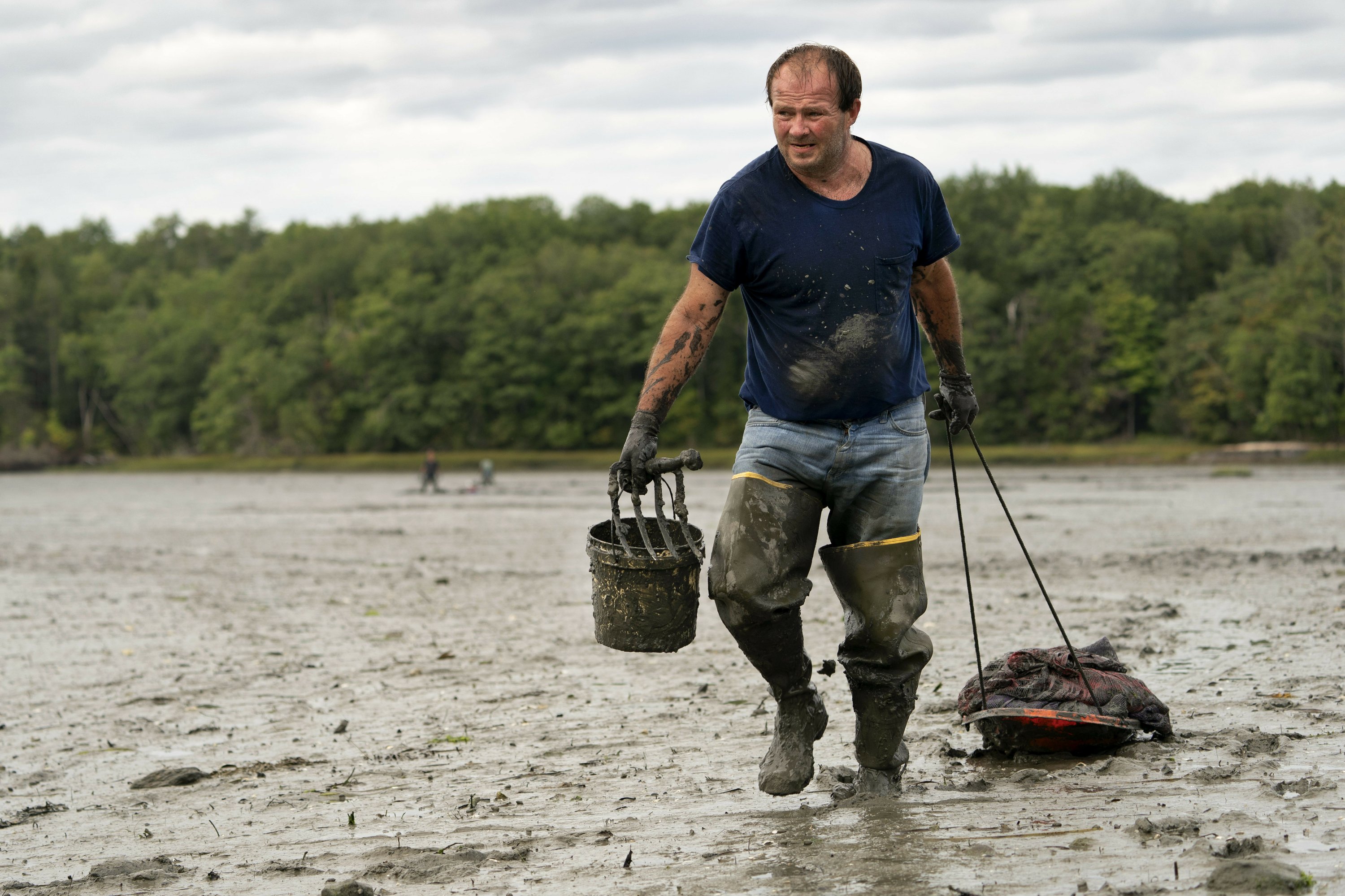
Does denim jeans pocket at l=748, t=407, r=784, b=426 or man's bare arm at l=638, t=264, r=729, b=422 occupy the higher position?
man's bare arm at l=638, t=264, r=729, b=422

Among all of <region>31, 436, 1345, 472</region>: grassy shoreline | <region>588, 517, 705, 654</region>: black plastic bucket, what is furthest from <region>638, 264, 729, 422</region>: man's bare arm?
<region>31, 436, 1345, 472</region>: grassy shoreline

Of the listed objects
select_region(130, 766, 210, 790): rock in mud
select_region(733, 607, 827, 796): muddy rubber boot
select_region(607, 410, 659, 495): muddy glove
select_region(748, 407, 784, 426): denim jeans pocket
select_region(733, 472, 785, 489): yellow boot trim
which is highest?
select_region(748, 407, 784, 426): denim jeans pocket

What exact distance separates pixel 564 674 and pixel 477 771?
2.24 meters

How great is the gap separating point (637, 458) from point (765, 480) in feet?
1.48

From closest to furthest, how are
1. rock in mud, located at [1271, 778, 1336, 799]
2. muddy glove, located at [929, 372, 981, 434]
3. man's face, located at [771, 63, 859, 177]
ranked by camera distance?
rock in mud, located at [1271, 778, 1336, 799] < man's face, located at [771, 63, 859, 177] < muddy glove, located at [929, 372, 981, 434]

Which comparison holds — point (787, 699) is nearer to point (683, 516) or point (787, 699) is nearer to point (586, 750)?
point (683, 516)

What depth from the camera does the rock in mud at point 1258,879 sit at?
10.7 ft

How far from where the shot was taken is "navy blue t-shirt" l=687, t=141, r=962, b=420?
4.39 metres

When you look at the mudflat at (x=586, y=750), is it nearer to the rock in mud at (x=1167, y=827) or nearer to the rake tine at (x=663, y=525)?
the rock in mud at (x=1167, y=827)

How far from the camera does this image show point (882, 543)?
452 cm

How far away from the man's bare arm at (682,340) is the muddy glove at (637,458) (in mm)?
55

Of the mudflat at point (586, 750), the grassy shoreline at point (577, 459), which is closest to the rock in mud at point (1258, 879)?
the mudflat at point (586, 750)

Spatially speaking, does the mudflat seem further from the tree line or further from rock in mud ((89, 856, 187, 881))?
the tree line

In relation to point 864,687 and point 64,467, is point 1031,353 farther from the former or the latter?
point 864,687
